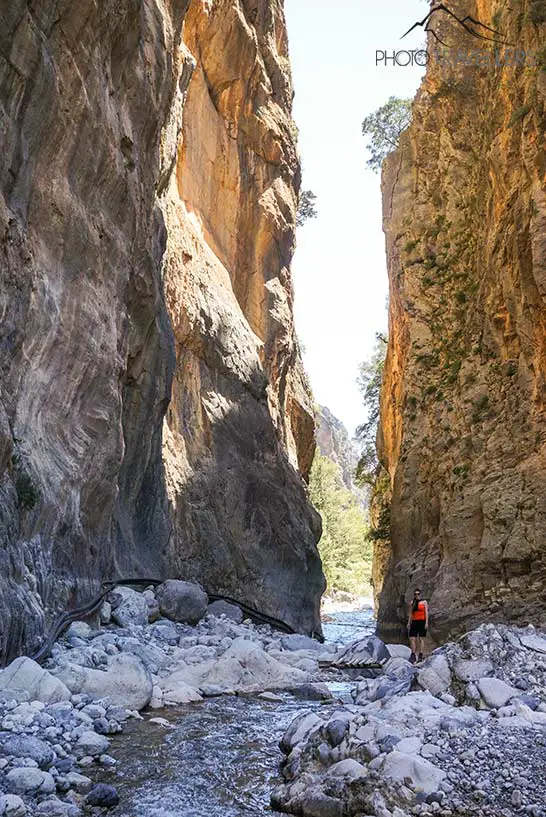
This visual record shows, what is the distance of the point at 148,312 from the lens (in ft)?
56.1

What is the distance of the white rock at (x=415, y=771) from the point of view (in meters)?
5.14

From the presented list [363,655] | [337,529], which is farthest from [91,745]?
[337,529]

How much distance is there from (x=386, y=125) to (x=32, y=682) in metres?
31.3

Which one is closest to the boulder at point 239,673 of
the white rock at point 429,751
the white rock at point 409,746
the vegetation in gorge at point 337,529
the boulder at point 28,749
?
the boulder at point 28,749

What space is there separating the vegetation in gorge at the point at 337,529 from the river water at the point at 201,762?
1536 inches

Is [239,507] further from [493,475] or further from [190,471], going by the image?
[493,475]

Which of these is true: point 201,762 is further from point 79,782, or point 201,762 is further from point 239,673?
point 239,673

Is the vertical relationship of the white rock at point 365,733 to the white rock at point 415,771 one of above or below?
above

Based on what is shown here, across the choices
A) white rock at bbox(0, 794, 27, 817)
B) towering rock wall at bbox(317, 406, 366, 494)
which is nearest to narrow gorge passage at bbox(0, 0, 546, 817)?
white rock at bbox(0, 794, 27, 817)

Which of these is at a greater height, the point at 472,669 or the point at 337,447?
the point at 337,447

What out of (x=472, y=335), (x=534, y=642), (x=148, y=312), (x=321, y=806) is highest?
(x=472, y=335)

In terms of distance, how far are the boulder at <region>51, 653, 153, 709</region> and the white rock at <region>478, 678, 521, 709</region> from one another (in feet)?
12.0

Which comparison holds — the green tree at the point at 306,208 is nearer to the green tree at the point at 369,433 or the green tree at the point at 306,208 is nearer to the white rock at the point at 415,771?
the green tree at the point at 369,433

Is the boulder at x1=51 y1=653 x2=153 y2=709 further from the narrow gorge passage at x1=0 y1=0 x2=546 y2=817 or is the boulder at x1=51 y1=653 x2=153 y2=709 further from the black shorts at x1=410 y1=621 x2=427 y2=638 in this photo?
the black shorts at x1=410 y1=621 x2=427 y2=638
